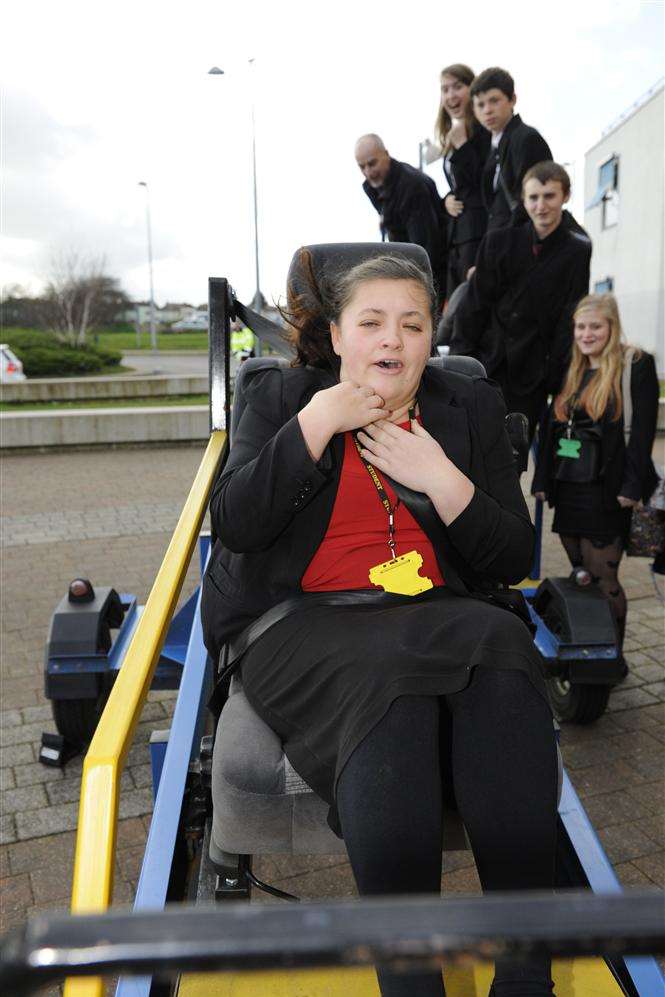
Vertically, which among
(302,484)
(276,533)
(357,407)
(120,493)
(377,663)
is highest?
(357,407)

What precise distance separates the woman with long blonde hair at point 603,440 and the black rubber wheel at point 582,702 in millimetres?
469

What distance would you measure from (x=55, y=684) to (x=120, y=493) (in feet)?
17.7

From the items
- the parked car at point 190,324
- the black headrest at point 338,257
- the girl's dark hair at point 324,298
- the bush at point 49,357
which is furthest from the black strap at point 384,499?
the parked car at point 190,324

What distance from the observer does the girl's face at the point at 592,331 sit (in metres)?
3.43

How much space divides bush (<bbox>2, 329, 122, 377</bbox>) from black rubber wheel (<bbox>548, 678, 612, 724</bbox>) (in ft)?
77.3

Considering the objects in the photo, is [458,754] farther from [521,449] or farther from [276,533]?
[521,449]

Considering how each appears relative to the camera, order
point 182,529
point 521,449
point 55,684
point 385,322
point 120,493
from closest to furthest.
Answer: point 385,322
point 182,529
point 521,449
point 55,684
point 120,493

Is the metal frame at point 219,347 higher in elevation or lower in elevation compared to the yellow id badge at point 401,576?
higher

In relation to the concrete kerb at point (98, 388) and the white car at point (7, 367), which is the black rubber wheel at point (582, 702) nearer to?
the concrete kerb at point (98, 388)

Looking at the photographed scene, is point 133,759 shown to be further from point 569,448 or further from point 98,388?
point 98,388

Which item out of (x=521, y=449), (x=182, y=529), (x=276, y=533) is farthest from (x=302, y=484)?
(x=521, y=449)

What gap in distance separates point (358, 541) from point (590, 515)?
1936 mm

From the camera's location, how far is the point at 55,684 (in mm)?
3014

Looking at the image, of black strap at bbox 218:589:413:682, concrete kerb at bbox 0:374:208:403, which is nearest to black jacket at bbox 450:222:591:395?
black strap at bbox 218:589:413:682
